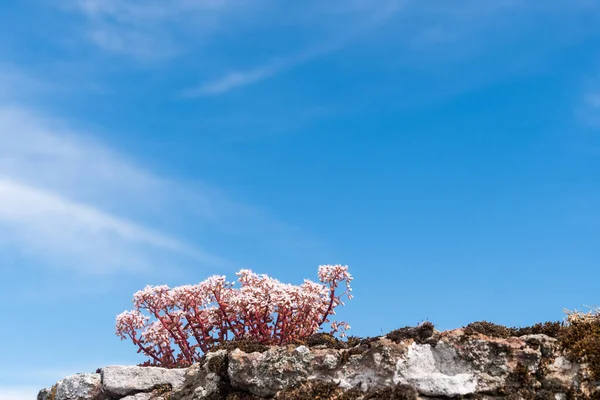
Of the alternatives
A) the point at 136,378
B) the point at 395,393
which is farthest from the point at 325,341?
the point at 136,378

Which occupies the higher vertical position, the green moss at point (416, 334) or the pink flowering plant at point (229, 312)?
the pink flowering plant at point (229, 312)

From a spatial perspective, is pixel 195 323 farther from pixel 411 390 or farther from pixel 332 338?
pixel 411 390

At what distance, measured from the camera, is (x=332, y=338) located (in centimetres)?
1166

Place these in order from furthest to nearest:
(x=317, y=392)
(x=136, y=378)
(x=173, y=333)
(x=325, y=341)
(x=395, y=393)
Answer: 1. (x=173, y=333)
2. (x=136, y=378)
3. (x=325, y=341)
4. (x=317, y=392)
5. (x=395, y=393)

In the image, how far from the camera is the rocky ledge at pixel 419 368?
390 inches

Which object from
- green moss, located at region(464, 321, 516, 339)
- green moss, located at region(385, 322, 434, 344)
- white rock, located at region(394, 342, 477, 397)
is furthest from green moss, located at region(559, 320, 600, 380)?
green moss, located at region(385, 322, 434, 344)

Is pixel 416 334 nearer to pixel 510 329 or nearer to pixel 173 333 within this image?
pixel 510 329

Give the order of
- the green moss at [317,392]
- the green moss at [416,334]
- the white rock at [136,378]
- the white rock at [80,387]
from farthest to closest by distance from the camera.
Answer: the white rock at [80,387]
the white rock at [136,378]
the green moss at [416,334]
the green moss at [317,392]

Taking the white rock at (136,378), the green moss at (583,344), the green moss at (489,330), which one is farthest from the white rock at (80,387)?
the green moss at (583,344)

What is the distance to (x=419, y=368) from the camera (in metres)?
10.1

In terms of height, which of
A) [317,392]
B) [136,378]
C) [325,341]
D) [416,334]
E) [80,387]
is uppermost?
[80,387]

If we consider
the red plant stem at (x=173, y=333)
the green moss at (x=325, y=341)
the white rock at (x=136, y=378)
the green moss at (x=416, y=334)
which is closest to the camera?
the green moss at (x=416, y=334)

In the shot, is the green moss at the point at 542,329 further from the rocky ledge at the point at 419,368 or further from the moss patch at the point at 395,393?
the moss patch at the point at 395,393

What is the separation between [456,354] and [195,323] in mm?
7282
